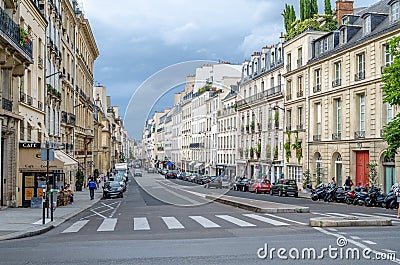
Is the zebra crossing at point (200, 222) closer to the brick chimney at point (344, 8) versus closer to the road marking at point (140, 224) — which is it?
the road marking at point (140, 224)

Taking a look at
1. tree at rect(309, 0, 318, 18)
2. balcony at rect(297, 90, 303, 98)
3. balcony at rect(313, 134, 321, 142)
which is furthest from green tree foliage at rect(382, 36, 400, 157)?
tree at rect(309, 0, 318, 18)

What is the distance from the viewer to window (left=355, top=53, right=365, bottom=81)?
126 feet

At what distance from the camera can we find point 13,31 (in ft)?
76.1

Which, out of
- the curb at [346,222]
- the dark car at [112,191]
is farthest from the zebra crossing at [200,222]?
the dark car at [112,191]

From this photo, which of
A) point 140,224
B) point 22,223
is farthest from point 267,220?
point 22,223

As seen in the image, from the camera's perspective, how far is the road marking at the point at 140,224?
54.6 ft

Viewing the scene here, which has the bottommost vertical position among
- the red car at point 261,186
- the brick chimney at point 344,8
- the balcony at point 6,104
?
the red car at point 261,186

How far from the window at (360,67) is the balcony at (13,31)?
24115 mm

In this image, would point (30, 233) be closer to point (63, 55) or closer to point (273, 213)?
point (273, 213)

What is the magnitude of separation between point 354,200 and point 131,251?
21.6 meters

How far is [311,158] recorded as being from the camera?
156 feet

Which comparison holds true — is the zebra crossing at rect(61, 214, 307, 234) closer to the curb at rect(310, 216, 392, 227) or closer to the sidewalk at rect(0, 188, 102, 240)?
the sidewalk at rect(0, 188, 102, 240)

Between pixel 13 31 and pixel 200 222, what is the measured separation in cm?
1258

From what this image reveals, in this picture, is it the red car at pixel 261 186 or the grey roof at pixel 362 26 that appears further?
the red car at pixel 261 186
